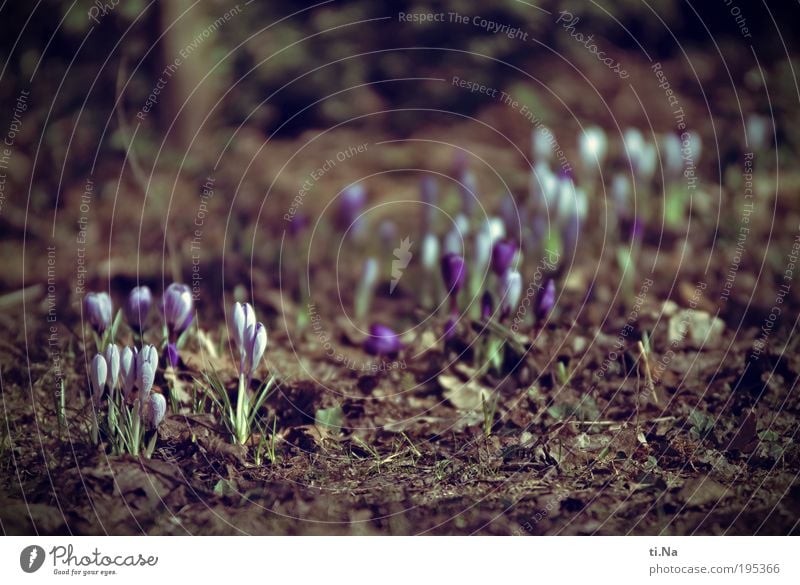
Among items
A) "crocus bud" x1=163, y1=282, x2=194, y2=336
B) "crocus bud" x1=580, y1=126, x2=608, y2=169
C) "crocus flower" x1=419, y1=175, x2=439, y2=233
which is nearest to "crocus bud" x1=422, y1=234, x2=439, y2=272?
"crocus flower" x1=419, y1=175, x2=439, y2=233

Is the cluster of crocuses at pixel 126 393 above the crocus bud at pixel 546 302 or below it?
below

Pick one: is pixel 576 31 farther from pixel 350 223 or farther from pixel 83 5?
pixel 83 5

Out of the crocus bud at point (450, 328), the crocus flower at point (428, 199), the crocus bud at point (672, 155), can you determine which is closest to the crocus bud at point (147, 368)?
the crocus bud at point (450, 328)

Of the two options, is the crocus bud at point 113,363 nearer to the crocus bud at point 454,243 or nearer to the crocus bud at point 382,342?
the crocus bud at point 382,342

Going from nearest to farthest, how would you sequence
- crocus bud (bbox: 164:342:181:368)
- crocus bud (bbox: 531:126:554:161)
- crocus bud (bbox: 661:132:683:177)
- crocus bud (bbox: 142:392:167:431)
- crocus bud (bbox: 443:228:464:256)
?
crocus bud (bbox: 142:392:167:431), crocus bud (bbox: 164:342:181:368), crocus bud (bbox: 443:228:464:256), crocus bud (bbox: 661:132:683:177), crocus bud (bbox: 531:126:554:161)

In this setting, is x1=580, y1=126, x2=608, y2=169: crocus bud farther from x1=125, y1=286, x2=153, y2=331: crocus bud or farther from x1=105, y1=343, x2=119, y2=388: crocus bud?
x1=105, y1=343, x2=119, y2=388: crocus bud

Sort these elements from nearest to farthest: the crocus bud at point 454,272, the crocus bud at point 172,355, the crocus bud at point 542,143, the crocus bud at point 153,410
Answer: the crocus bud at point 153,410 → the crocus bud at point 172,355 → the crocus bud at point 454,272 → the crocus bud at point 542,143

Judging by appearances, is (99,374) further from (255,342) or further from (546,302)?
(546,302)

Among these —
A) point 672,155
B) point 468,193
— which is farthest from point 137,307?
point 672,155
